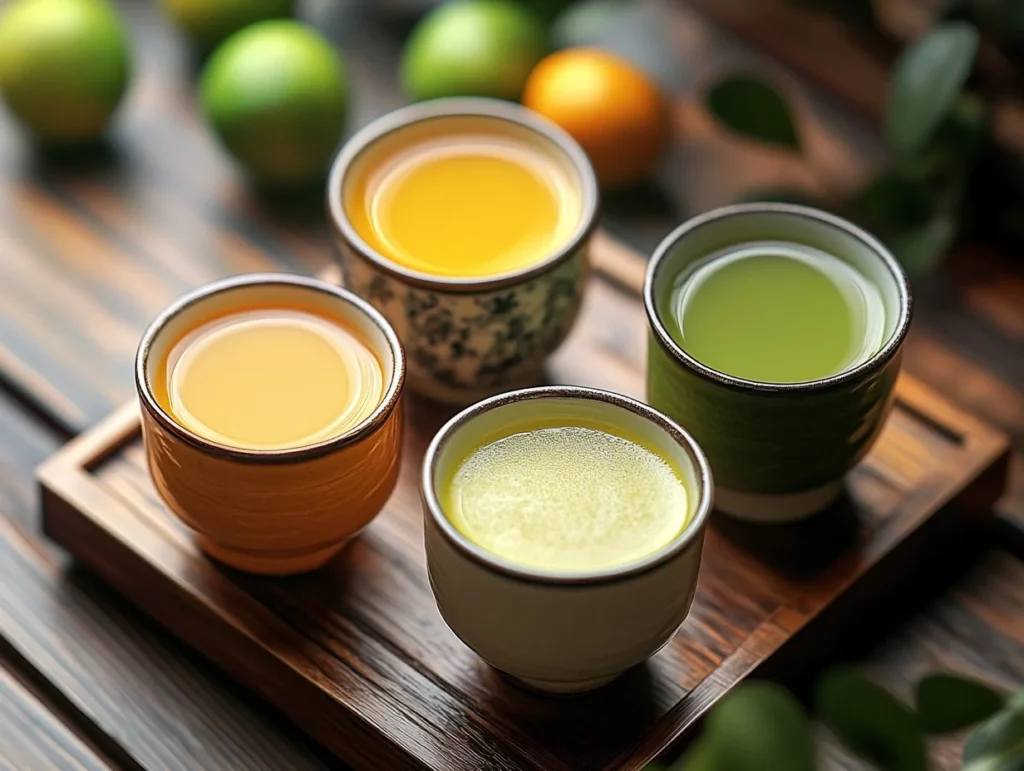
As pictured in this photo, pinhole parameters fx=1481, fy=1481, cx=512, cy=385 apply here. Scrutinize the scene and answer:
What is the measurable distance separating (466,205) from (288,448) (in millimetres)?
226

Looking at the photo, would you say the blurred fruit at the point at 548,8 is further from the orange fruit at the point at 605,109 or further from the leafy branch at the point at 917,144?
the leafy branch at the point at 917,144

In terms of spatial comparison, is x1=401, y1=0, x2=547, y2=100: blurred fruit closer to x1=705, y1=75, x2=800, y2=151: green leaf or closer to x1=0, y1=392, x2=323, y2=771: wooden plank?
x1=705, y1=75, x2=800, y2=151: green leaf

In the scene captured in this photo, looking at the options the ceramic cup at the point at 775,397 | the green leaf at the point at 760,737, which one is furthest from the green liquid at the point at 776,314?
the green leaf at the point at 760,737

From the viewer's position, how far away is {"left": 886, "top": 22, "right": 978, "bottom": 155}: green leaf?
877mm

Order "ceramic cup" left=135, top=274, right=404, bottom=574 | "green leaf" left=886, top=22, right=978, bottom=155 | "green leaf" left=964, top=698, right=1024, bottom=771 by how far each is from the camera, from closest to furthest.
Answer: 1. "green leaf" left=964, top=698, right=1024, bottom=771
2. "ceramic cup" left=135, top=274, right=404, bottom=574
3. "green leaf" left=886, top=22, right=978, bottom=155

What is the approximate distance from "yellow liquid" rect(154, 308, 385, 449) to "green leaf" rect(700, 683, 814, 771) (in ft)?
0.90

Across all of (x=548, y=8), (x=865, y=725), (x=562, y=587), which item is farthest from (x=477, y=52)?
(x=865, y=725)

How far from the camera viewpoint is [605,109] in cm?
97

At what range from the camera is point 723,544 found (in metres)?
0.75

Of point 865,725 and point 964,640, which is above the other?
point 865,725

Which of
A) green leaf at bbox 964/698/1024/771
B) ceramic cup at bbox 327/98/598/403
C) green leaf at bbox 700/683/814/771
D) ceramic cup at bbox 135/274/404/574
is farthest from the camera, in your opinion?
ceramic cup at bbox 327/98/598/403

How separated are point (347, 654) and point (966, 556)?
0.34 m

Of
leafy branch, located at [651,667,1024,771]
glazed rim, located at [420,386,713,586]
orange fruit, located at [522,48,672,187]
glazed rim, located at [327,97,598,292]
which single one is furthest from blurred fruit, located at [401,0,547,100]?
leafy branch, located at [651,667,1024,771]

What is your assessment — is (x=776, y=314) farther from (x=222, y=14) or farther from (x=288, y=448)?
(x=222, y=14)
